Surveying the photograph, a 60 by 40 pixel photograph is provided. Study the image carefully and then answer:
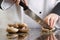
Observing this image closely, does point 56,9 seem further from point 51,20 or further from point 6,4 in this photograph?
point 6,4

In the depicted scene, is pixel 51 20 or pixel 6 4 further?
pixel 6 4

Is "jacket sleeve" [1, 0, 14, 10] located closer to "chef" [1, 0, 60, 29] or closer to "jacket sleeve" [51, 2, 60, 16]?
"chef" [1, 0, 60, 29]

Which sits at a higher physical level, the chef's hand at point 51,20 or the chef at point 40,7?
the chef at point 40,7

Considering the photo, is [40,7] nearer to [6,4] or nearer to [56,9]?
[56,9]

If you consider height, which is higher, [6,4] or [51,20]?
[6,4]

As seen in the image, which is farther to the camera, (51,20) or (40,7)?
(40,7)

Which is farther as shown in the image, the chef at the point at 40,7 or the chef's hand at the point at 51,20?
the chef at the point at 40,7

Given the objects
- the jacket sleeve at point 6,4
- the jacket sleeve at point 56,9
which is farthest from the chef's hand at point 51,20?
the jacket sleeve at point 6,4

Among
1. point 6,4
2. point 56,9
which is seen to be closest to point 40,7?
point 56,9

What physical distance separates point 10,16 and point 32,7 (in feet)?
0.44

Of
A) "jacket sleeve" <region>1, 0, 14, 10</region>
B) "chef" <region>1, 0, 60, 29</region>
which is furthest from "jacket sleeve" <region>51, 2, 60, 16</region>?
"jacket sleeve" <region>1, 0, 14, 10</region>

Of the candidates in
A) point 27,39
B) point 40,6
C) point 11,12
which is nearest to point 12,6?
point 11,12

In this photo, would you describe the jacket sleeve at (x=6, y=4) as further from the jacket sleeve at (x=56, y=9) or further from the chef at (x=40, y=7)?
the jacket sleeve at (x=56, y=9)

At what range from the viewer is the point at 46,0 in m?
1.04
